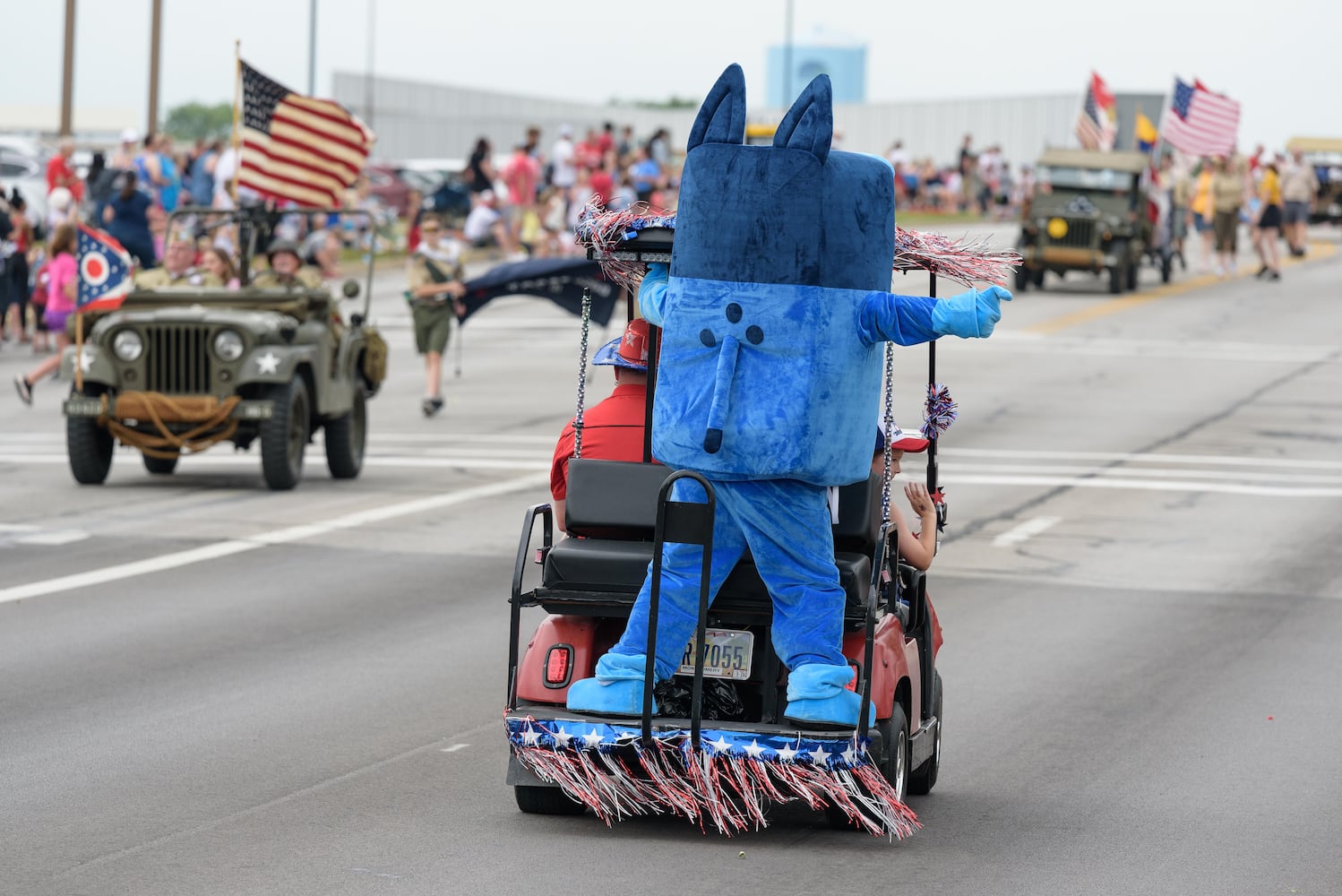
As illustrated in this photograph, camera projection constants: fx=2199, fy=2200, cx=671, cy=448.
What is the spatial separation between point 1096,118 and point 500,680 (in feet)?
120

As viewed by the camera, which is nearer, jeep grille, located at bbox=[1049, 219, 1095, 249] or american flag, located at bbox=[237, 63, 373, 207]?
american flag, located at bbox=[237, 63, 373, 207]

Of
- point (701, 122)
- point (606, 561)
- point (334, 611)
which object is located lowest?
point (334, 611)

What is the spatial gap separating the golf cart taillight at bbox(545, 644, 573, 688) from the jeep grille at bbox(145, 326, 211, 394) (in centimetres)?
1013

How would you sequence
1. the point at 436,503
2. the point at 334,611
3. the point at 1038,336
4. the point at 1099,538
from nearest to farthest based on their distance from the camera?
the point at 334,611 < the point at 1099,538 < the point at 436,503 < the point at 1038,336

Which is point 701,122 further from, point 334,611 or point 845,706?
point 334,611

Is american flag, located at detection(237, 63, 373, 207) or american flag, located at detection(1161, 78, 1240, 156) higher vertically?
american flag, located at detection(1161, 78, 1240, 156)

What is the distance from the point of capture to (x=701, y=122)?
283 inches

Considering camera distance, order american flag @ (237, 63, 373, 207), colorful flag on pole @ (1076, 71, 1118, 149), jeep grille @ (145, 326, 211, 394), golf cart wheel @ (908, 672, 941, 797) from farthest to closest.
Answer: colorful flag on pole @ (1076, 71, 1118, 149) → american flag @ (237, 63, 373, 207) → jeep grille @ (145, 326, 211, 394) → golf cart wheel @ (908, 672, 941, 797)

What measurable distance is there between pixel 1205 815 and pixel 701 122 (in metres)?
3.05

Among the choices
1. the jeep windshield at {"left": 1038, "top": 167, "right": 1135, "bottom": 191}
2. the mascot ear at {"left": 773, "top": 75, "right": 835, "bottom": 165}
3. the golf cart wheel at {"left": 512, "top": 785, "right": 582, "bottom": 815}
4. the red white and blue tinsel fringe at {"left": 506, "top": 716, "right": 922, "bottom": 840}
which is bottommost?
the golf cart wheel at {"left": 512, "top": 785, "right": 582, "bottom": 815}

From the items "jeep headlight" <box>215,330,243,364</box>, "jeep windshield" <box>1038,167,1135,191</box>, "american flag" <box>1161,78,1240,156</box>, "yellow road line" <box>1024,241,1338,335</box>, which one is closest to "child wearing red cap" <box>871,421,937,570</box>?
"jeep headlight" <box>215,330,243,364</box>

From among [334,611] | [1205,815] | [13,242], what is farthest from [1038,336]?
[1205,815]

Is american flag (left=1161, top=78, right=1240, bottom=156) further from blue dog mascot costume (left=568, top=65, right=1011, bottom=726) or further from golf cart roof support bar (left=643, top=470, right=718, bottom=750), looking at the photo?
golf cart roof support bar (left=643, top=470, right=718, bottom=750)

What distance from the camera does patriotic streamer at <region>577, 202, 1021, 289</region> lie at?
24.1ft
